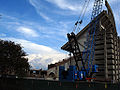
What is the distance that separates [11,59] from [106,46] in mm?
32046

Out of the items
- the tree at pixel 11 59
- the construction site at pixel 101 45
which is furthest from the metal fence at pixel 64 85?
the construction site at pixel 101 45

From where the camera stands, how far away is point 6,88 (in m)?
19.5

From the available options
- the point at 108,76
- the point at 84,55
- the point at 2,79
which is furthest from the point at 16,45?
the point at 108,76

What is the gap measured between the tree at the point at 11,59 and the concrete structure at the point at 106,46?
25781 millimetres

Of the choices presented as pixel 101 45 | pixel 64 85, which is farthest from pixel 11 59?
pixel 101 45

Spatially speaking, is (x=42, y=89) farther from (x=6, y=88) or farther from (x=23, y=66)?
(x=23, y=66)

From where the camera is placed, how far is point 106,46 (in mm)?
46031

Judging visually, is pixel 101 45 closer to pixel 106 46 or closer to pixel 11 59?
pixel 106 46

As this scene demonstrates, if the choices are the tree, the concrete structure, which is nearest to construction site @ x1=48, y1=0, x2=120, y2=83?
the concrete structure

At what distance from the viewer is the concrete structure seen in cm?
4331

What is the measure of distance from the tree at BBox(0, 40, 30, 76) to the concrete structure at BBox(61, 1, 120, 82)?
25.8m

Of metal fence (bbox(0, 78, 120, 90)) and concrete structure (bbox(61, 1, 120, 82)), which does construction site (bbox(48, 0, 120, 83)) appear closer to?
concrete structure (bbox(61, 1, 120, 82))

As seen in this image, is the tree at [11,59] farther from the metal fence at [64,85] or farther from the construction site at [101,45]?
the construction site at [101,45]

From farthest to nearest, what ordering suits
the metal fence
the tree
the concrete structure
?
1. the concrete structure
2. the tree
3. the metal fence
